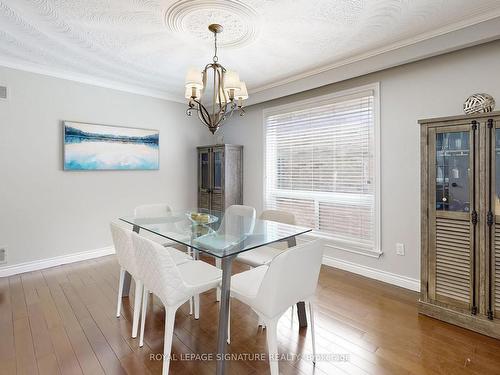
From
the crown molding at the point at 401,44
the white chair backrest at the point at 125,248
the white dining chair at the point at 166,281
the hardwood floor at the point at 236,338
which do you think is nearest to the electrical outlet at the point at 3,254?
the hardwood floor at the point at 236,338

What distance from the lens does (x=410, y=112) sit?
9.46 feet

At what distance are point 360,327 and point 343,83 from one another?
8.76 feet

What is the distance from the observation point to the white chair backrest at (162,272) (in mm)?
1626

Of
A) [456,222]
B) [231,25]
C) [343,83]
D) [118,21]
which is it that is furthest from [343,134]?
[118,21]

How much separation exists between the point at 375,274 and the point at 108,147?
3.87m

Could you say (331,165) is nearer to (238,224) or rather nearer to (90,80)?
(238,224)

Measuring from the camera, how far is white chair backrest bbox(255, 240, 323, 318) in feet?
4.96

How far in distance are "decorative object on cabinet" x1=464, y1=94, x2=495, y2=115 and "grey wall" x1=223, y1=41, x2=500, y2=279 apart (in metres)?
0.39

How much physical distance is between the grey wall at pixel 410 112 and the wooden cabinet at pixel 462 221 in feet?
1.79

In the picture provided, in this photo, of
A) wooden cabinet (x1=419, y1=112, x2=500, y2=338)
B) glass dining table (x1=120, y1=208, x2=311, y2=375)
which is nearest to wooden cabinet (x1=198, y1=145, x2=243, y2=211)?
glass dining table (x1=120, y1=208, x2=311, y2=375)

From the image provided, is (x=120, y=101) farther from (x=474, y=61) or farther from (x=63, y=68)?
(x=474, y=61)

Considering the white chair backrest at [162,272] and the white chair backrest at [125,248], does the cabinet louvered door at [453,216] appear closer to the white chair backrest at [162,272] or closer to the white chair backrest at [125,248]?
the white chair backrest at [162,272]

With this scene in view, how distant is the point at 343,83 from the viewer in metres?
3.39

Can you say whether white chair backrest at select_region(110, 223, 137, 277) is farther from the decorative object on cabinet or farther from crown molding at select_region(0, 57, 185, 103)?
the decorative object on cabinet
